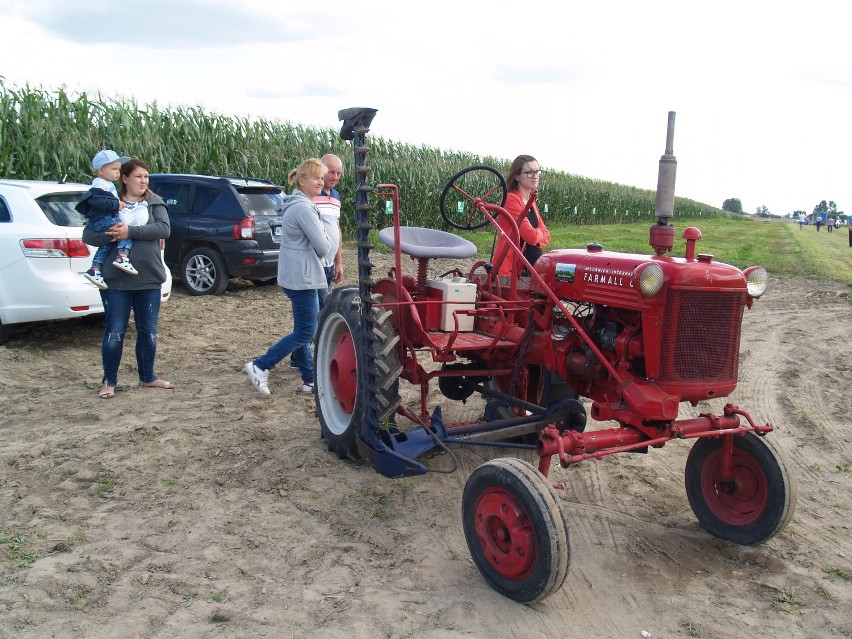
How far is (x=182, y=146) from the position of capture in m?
14.7

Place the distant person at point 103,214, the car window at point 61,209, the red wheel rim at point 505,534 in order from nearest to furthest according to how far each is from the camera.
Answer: the red wheel rim at point 505,534 → the distant person at point 103,214 → the car window at point 61,209

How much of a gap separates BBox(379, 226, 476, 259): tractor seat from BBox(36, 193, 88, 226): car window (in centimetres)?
393

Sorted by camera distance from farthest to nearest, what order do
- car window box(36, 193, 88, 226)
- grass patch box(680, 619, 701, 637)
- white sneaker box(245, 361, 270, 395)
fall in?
car window box(36, 193, 88, 226)
white sneaker box(245, 361, 270, 395)
grass patch box(680, 619, 701, 637)

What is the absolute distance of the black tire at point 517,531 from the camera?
2955 mm

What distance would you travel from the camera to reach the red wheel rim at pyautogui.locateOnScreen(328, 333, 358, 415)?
4.73 metres

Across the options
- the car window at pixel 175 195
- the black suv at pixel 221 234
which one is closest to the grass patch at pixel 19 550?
the black suv at pixel 221 234

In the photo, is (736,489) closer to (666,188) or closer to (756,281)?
(756,281)

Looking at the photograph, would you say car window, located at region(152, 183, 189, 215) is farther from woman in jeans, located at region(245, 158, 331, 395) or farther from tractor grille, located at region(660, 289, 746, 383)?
tractor grille, located at region(660, 289, 746, 383)

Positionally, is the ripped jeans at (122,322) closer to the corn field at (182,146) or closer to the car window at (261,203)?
the car window at (261,203)

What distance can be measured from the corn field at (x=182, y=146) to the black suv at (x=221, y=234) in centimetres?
233

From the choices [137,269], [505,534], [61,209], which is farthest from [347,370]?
[61,209]

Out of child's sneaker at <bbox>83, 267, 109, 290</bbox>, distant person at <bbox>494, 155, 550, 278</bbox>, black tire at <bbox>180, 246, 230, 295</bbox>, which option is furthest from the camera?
black tire at <bbox>180, 246, 230, 295</bbox>

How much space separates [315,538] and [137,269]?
3.05 metres

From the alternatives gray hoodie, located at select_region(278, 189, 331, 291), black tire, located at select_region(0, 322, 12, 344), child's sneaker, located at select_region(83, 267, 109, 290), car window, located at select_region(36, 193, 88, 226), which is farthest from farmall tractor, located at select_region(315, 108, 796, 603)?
black tire, located at select_region(0, 322, 12, 344)
